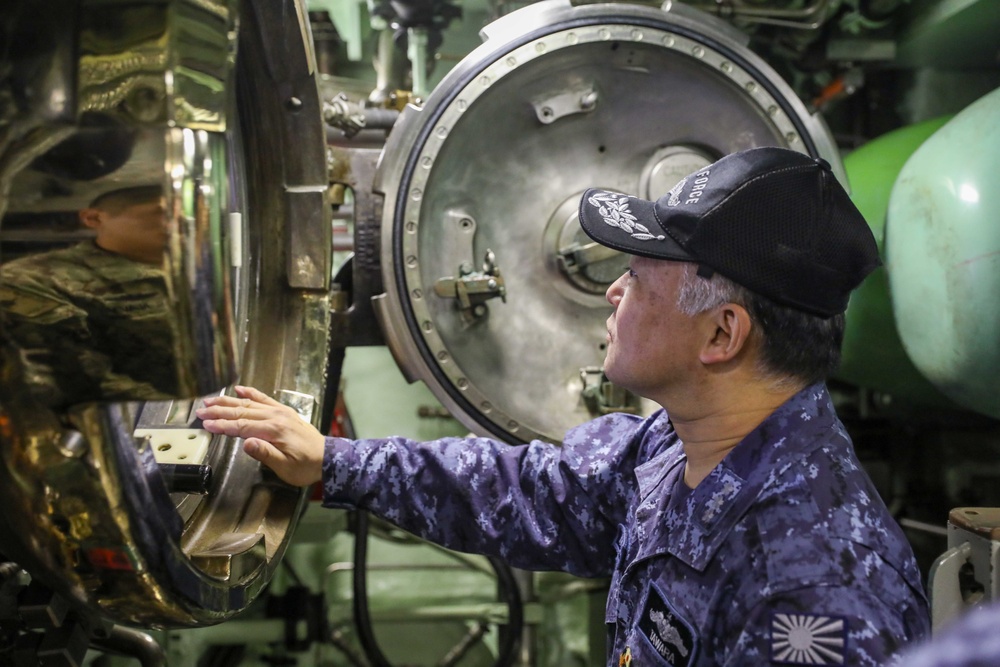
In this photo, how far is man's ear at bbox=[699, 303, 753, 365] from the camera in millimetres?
1428

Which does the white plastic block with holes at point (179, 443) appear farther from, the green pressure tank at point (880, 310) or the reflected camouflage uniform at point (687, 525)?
the green pressure tank at point (880, 310)

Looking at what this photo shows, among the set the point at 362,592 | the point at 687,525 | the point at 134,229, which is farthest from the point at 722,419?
the point at 362,592

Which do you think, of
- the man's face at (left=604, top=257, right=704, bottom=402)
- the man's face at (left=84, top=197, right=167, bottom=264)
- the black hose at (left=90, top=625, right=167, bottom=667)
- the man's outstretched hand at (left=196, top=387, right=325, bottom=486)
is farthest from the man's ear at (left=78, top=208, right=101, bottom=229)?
the black hose at (left=90, top=625, right=167, bottom=667)

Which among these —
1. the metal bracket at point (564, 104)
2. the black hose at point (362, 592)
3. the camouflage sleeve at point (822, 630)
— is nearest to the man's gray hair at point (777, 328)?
the camouflage sleeve at point (822, 630)

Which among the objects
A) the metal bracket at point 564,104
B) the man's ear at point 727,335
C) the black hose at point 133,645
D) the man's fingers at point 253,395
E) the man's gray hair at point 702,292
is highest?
the metal bracket at point 564,104

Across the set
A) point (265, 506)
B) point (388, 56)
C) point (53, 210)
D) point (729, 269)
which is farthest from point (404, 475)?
point (388, 56)

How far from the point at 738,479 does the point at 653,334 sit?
0.86 feet

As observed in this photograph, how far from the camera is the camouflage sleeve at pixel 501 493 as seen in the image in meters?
1.77

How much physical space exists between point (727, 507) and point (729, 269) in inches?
13.6

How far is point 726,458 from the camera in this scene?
142cm

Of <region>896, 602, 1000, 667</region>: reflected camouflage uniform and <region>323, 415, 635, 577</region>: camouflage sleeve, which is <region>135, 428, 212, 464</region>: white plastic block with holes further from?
<region>896, 602, 1000, 667</region>: reflected camouflage uniform

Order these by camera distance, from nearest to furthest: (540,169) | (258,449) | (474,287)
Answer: (258,449) → (474,287) → (540,169)

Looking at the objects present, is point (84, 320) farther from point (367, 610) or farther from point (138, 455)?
point (367, 610)

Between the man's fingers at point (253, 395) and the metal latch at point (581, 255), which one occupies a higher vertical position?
Answer: the metal latch at point (581, 255)
